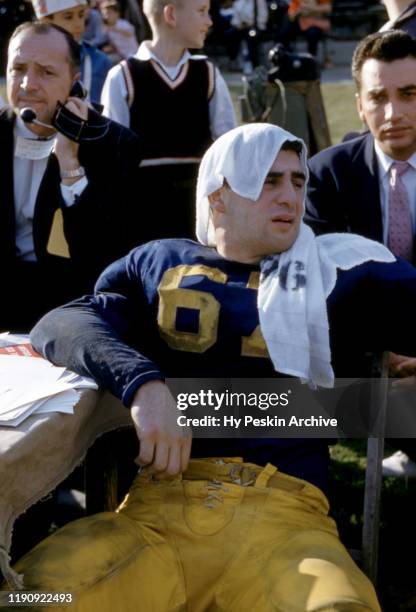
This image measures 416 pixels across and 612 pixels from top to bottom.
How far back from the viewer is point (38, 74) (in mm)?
3674

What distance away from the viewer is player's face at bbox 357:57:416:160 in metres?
3.20

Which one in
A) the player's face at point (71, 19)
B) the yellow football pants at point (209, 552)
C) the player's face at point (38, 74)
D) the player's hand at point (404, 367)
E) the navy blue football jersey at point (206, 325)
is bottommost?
the yellow football pants at point (209, 552)

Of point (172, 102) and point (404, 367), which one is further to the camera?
point (172, 102)

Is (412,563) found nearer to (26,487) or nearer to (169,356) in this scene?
(169,356)

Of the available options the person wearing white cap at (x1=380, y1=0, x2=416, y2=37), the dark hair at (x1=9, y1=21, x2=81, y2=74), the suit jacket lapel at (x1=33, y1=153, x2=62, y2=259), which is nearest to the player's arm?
the suit jacket lapel at (x1=33, y1=153, x2=62, y2=259)

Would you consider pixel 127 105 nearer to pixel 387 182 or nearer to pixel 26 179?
pixel 26 179

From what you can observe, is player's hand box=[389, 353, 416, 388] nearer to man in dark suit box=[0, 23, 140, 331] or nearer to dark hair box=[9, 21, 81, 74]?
man in dark suit box=[0, 23, 140, 331]

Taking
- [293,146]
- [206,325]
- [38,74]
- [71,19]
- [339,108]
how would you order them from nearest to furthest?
1. [206,325]
2. [293,146]
3. [38,74]
4. [71,19]
5. [339,108]

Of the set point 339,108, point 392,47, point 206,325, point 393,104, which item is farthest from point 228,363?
point 339,108

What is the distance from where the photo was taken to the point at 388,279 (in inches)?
100

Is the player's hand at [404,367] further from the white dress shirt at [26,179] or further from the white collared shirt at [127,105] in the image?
the white collared shirt at [127,105]

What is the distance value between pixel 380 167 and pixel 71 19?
2657 millimetres

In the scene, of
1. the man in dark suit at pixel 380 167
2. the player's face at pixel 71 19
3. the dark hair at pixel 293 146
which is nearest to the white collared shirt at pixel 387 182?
the man in dark suit at pixel 380 167

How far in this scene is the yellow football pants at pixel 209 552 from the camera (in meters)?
2.09
